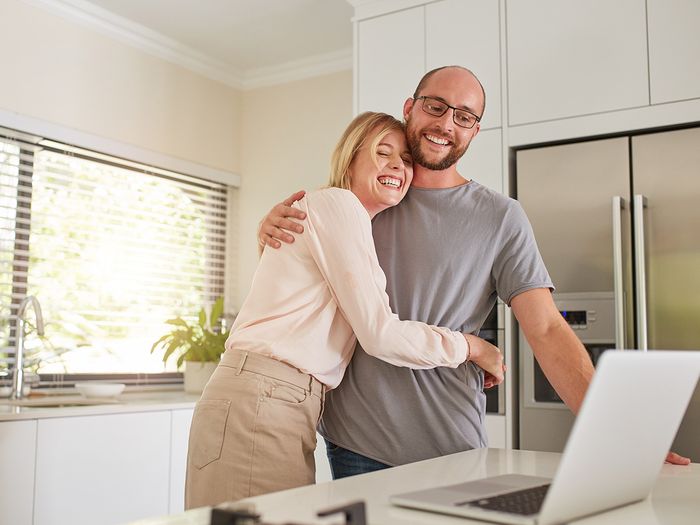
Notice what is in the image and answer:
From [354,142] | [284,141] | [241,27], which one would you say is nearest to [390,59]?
[241,27]

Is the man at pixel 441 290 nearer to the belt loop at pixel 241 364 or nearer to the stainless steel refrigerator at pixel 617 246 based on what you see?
the belt loop at pixel 241 364

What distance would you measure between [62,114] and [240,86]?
1.26 meters

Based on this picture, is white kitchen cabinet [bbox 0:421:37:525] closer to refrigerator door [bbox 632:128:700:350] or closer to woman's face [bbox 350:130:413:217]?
woman's face [bbox 350:130:413:217]

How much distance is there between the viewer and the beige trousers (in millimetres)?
1479

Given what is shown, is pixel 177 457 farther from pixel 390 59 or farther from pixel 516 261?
pixel 516 261

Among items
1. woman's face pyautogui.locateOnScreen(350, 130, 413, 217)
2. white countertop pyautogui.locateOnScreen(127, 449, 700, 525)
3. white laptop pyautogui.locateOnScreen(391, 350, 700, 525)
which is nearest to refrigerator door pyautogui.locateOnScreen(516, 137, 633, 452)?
woman's face pyautogui.locateOnScreen(350, 130, 413, 217)

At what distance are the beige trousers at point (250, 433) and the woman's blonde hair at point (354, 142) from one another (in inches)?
18.6

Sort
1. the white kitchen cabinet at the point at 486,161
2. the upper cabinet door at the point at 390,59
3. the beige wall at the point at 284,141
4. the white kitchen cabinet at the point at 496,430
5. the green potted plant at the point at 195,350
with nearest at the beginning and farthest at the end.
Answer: the white kitchen cabinet at the point at 496,430
the white kitchen cabinet at the point at 486,161
the upper cabinet door at the point at 390,59
the green potted plant at the point at 195,350
the beige wall at the point at 284,141

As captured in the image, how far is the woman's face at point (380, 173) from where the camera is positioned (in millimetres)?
1742

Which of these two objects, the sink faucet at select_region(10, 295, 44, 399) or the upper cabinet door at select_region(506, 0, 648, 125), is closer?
the upper cabinet door at select_region(506, 0, 648, 125)

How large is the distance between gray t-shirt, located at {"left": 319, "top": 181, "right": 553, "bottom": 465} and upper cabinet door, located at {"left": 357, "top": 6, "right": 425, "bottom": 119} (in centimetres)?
153

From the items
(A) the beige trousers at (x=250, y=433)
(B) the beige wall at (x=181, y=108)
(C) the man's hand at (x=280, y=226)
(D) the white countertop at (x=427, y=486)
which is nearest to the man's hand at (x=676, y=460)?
(D) the white countertop at (x=427, y=486)

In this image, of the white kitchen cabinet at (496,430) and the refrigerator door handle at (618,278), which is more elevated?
the refrigerator door handle at (618,278)

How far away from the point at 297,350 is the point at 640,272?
5.02 feet
